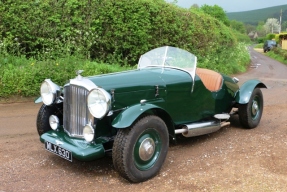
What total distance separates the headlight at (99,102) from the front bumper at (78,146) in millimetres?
375

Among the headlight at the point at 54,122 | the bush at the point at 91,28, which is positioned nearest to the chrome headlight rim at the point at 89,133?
the headlight at the point at 54,122

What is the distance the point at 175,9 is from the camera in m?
13.4

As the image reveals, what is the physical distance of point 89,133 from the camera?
13.5 ft

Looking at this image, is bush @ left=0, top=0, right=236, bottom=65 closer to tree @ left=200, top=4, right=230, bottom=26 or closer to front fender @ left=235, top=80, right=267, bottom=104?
front fender @ left=235, top=80, right=267, bottom=104

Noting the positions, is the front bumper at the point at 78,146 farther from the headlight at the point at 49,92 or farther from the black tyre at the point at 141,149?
the headlight at the point at 49,92

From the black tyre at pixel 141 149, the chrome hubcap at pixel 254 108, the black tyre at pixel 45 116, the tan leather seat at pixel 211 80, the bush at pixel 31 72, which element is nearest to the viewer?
the black tyre at pixel 141 149

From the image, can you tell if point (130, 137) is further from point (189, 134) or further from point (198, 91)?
point (198, 91)

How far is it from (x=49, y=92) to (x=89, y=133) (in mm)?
995

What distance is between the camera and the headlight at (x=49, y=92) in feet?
15.3

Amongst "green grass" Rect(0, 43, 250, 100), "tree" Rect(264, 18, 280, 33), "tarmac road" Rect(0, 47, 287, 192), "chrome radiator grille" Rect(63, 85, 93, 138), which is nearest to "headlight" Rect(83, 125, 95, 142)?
"chrome radiator grille" Rect(63, 85, 93, 138)

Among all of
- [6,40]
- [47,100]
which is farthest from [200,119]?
[6,40]

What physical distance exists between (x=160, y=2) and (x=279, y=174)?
9.55 meters

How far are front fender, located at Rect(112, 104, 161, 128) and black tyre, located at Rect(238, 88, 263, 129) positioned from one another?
2503 mm

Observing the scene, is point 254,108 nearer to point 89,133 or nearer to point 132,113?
point 132,113
